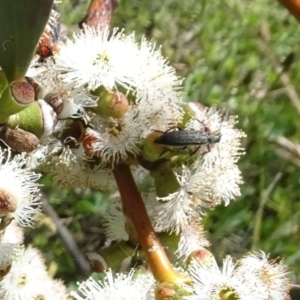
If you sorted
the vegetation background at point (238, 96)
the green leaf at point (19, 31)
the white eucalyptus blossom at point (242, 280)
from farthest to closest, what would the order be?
the vegetation background at point (238, 96) < the white eucalyptus blossom at point (242, 280) < the green leaf at point (19, 31)

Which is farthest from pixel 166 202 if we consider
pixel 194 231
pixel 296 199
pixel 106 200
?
pixel 296 199

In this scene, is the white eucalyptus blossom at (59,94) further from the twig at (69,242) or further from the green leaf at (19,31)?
the twig at (69,242)

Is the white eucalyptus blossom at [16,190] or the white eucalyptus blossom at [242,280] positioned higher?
the white eucalyptus blossom at [242,280]

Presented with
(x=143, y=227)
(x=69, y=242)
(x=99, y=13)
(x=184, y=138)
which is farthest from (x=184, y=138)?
(x=69, y=242)

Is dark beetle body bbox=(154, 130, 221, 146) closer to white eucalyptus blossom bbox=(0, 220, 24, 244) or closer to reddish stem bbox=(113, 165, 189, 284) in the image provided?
reddish stem bbox=(113, 165, 189, 284)

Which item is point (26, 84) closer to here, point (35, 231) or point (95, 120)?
point (95, 120)

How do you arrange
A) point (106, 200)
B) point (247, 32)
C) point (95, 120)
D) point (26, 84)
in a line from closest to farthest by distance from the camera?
point (26, 84) → point (95, 120) → point (106, 200) → point (247, 32)

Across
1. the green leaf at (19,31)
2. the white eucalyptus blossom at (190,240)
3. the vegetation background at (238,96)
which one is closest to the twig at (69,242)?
the vegetation background at (238,96)
